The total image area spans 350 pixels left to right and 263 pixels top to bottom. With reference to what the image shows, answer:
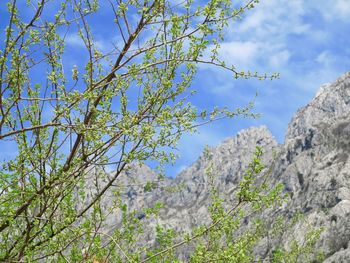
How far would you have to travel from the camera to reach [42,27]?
34.2 feet

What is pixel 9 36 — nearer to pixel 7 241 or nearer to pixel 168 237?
pixel 7 241

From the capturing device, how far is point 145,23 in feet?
33.5

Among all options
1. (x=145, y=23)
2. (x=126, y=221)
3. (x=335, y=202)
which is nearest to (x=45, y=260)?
(x=126, y=221)

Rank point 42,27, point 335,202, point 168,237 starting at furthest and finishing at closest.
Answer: point 335,202 → point 168,237 → point 42,27

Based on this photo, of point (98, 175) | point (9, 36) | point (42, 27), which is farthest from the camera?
point (98, 175)

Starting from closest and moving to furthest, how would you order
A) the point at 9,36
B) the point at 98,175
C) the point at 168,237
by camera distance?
the point at 9,36 → the point at 98,175 → the point at 168,237

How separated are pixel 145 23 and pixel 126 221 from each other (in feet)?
16.6

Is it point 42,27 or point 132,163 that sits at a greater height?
point 42,27

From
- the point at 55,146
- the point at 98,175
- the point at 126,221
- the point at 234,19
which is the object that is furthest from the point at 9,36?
the point at 126,221

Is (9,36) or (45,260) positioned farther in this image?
(45,260)

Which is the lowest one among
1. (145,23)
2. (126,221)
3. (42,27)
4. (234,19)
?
(126,221)

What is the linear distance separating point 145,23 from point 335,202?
189793 millimetres

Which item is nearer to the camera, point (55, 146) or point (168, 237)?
point (55, 146)

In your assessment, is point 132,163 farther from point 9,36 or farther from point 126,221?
point 9,36
